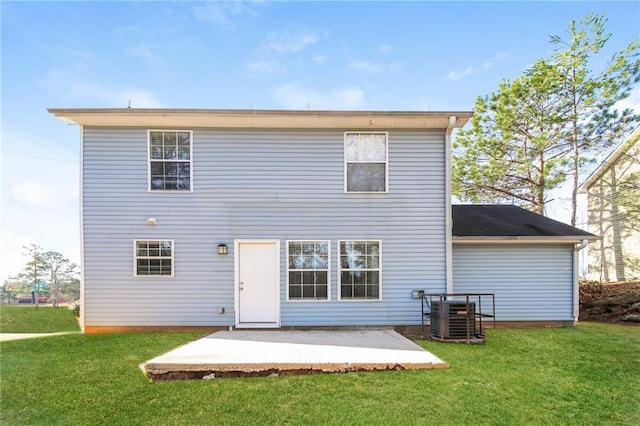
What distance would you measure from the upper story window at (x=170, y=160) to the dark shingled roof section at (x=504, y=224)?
19.8 feet

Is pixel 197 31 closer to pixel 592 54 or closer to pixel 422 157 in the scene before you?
pixel 422 157

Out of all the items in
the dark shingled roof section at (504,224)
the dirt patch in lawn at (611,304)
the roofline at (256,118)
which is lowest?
the dirt patch in lawn at (611,304)

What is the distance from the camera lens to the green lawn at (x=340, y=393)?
3.45 meters

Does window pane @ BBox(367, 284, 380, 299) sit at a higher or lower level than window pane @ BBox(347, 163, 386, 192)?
lower

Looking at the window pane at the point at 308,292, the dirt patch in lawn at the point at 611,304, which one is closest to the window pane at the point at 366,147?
the window pane at the point at 308,292

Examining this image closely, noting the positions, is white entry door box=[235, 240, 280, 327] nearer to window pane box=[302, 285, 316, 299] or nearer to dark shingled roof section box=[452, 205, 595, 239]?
window pane box=[302, 285, 316, 299]

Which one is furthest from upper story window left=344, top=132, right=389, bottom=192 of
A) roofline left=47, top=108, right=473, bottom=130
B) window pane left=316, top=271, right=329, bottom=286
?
window pane left=316, top=271, right=329, bottom=286

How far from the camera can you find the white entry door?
733cm

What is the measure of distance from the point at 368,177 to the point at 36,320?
8850 mm

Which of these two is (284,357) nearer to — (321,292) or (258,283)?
(321,292)

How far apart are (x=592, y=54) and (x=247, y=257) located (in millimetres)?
14311

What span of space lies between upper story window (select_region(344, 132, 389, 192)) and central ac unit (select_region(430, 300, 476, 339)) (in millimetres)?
2650

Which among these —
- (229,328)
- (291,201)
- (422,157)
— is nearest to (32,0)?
(291,201)

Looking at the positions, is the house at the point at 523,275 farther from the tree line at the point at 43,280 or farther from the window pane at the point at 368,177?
the tree line at the point at 43,280
